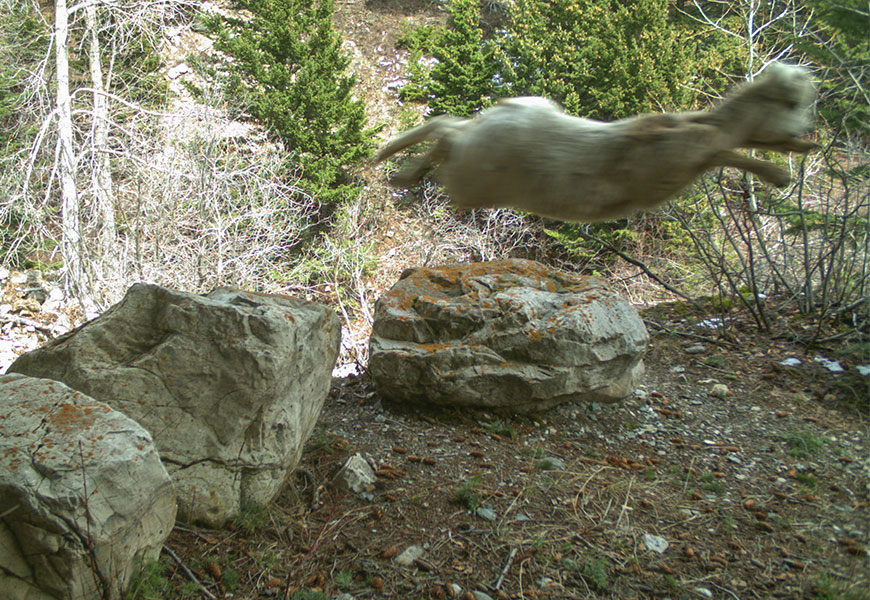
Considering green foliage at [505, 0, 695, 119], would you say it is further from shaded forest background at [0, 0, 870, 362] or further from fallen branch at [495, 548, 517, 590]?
fallen branch at [495, 548, 517, 590]

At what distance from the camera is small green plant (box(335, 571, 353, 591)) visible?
188cm

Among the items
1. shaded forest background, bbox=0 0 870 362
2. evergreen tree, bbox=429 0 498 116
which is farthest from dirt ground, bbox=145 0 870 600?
evergreen tree, bbox=429 0 498 116

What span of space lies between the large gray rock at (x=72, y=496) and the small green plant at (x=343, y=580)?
0.60m

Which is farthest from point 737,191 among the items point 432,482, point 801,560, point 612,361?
point 432,482

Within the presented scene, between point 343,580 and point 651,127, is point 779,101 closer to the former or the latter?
point 651,127

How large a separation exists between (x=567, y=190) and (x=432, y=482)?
1715 mm

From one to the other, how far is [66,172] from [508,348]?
7114 mm

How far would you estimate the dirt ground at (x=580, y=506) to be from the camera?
1.90 metres

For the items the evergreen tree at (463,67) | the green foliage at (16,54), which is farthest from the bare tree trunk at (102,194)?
the evergreen tree at (463,67)

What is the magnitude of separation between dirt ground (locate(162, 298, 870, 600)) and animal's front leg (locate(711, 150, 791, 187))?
1.22 m

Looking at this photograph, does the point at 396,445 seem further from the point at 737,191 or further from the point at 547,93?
the point at 547,93

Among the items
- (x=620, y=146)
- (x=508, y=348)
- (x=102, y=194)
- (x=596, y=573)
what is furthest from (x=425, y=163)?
(x=102, y=194)

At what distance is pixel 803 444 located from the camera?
9.23 feet

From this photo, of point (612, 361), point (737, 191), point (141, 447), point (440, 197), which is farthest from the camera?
point (440, 197)
